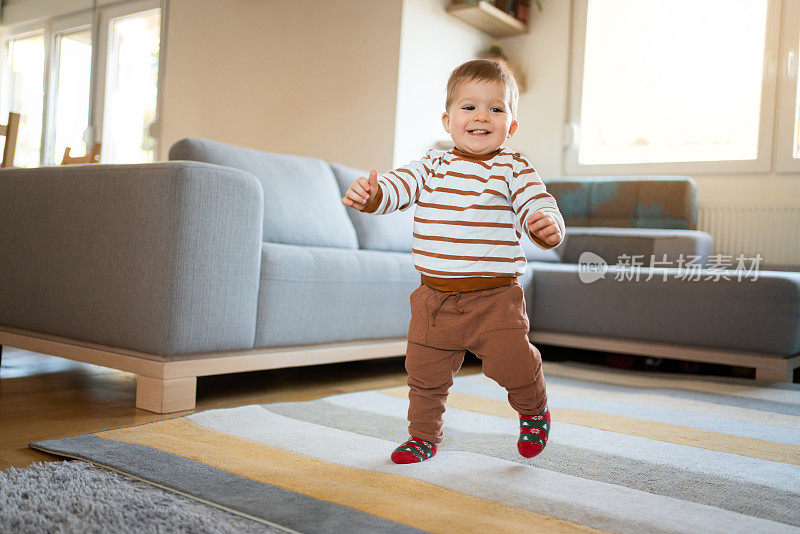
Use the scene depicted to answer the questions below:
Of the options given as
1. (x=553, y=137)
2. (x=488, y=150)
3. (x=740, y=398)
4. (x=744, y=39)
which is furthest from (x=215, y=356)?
(x=744, y=39)

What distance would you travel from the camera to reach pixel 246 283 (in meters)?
1.65

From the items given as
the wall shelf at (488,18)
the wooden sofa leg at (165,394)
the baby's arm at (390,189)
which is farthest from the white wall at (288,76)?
the baby's arm at (390,189)

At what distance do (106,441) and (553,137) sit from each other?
3.60 metres

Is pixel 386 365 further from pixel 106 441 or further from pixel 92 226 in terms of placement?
pixel 106 441

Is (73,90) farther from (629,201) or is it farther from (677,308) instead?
(677,308)

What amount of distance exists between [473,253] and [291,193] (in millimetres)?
1204

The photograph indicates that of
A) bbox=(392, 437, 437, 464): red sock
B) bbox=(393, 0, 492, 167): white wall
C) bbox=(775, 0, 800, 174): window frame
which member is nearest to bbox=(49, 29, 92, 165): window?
bbox=(393, 0, 492, 167): white wall

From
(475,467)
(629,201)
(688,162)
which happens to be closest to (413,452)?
(475,467)

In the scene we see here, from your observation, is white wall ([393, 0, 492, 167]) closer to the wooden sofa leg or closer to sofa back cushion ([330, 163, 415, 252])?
sofa back cushion ([330, 163, 415, 252])

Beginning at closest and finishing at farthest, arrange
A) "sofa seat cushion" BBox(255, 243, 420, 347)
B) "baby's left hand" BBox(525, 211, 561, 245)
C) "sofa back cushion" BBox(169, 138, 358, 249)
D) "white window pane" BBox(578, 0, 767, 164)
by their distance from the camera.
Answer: "baby's left hand" BBox(525, 211, 561, 245) < "sofa seat cushion" BBox(255, 243, 420, 347) < "sofa back cushion" BBox(169, 138, 358, 249) < "white window pane" BBox(578, 0, 767, 164)

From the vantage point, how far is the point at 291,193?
2229 mm

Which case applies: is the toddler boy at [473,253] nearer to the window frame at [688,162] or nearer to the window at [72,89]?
the window frame at [688,162]

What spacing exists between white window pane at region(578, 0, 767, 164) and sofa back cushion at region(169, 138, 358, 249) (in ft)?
7.76

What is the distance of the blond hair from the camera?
115 centimetres
